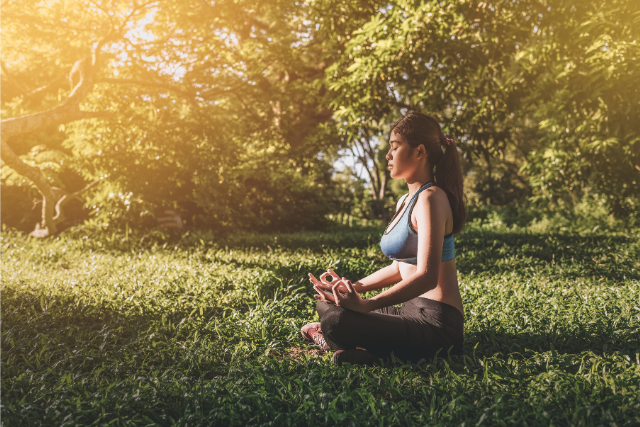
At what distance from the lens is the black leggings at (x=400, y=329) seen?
285 centimetres

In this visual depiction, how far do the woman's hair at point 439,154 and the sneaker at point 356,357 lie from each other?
1038 millimetres

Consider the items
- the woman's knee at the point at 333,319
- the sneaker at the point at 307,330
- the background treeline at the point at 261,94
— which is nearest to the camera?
the woman's knee at the point at 333,319

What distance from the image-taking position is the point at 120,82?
10305 millimetres

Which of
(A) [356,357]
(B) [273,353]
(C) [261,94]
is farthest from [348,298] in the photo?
(C) [261,94]

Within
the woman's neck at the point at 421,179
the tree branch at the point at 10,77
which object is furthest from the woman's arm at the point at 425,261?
the tree branch at the point at 10,77

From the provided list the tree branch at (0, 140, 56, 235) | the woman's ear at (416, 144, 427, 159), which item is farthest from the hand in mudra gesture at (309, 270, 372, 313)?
the tree branch at (0, 140, 56, 235)

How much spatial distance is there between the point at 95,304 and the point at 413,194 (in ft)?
12.2

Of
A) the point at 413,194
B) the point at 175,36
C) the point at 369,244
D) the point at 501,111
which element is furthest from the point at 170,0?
the point at 413,194

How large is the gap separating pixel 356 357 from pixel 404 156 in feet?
4.62

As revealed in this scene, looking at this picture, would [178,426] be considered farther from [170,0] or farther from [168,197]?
[170,0]

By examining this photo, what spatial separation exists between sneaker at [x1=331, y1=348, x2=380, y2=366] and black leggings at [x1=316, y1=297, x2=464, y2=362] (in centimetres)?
4

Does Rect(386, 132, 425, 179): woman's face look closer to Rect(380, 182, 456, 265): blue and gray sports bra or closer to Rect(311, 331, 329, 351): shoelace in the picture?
Rect(380, 182, 456, 265): blue and gray sports bra

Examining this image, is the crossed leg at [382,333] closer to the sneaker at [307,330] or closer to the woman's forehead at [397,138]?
the sneaker at [307,330]

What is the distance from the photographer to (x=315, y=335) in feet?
11.6
